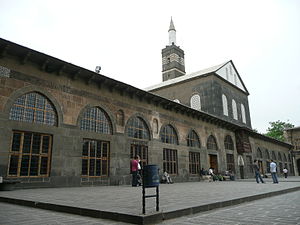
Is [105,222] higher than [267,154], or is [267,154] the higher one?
[267,154]

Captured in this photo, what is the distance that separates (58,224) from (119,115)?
470 inches

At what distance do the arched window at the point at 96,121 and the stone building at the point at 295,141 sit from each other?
4702cm

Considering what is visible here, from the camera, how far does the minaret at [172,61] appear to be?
51.1 metres

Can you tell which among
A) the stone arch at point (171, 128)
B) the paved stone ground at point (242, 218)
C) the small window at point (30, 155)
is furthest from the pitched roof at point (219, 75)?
the paved stone ground at point (242, 218)

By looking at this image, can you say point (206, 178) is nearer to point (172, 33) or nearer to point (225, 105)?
point (225, 105)

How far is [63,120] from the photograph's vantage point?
42.8 feet

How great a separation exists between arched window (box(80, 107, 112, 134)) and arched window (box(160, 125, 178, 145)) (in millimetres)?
5430

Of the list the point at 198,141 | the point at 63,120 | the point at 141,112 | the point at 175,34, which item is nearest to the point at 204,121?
the point at 198,141

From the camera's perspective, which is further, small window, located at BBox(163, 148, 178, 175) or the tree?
the tree

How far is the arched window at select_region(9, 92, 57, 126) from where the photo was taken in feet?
37.9

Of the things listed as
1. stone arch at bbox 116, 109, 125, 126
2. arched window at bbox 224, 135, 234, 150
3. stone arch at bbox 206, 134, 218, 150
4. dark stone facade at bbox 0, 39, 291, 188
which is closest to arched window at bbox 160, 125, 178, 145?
dark stone facade at bbox 0, 39, 291, 188

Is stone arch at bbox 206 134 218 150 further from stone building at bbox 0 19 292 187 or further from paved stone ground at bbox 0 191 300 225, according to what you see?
paved stone ground at bbox 0 191 300 225

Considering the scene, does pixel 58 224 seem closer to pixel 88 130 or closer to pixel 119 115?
pixel 88 130

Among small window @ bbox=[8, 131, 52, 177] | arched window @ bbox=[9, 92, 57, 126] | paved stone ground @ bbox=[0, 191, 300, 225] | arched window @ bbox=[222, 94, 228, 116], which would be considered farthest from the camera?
arched window @ bbox=[222, 94, 228, 116]
